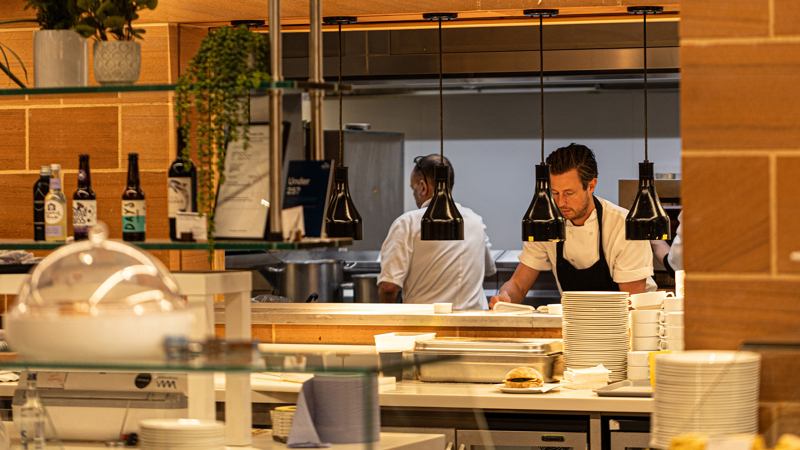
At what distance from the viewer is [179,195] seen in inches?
80.4

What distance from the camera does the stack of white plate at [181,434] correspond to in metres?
1.79

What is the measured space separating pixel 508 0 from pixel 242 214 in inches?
102

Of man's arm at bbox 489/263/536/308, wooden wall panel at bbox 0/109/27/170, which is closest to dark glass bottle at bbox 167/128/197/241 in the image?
wooden wall panel at bbox 0/109/27/170

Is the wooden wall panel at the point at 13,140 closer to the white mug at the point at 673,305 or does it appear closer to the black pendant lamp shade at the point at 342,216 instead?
the black pendant lamp shade at the point at 342,216

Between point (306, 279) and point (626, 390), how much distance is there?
3865 mm

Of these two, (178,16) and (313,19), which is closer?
(313,19)

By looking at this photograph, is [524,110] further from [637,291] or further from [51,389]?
[51,389]

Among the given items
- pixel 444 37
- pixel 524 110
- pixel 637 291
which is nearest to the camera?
pixel 637 291

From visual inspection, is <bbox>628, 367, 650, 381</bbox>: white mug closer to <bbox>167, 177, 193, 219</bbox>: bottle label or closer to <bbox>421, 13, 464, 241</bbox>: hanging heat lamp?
<bbox>421, 13, 464, 241</bbox>: hanging heat lamp

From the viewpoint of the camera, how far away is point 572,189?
532 cm

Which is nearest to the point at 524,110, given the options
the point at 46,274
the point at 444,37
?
the point at 444,37

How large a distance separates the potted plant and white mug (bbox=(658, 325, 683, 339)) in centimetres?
231

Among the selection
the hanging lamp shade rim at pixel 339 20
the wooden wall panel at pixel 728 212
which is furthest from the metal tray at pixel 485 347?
the wooden wall panel at pixel 728 212

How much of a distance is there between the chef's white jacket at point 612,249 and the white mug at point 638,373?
1.55 m
